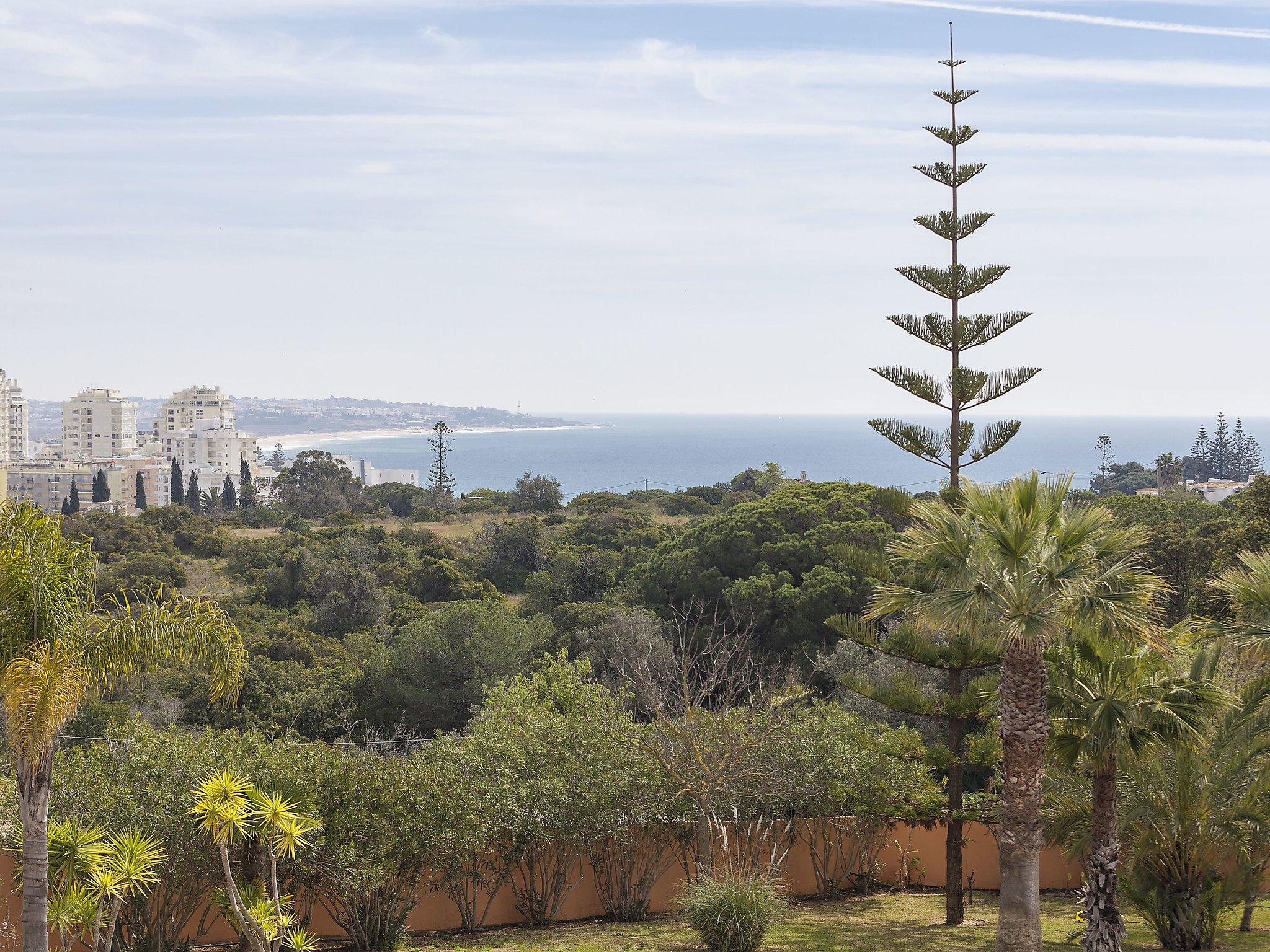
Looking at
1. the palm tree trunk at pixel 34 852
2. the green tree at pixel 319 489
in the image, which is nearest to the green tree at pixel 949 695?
the palm tree trunk at pixel 34 852

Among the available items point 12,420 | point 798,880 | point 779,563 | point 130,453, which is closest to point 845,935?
point 798,880

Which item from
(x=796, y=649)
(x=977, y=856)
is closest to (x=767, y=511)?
(x=796, y=649)

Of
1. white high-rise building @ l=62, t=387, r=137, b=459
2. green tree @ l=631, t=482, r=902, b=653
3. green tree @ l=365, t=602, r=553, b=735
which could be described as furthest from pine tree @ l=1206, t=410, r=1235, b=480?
white high-rise building @ l=62, t=387, r=137, b=459

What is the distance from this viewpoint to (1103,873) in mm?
8539

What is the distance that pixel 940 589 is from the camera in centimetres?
888

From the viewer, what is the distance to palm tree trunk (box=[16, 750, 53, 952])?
6906 mm

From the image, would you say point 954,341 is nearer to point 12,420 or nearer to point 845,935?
point 845,935

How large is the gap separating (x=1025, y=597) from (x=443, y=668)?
15.3 meters

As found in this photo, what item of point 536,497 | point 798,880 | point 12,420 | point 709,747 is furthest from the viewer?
point 12,420

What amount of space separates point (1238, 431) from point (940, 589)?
3414 inches

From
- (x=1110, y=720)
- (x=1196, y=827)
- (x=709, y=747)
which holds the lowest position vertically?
(x=1196, y=827)

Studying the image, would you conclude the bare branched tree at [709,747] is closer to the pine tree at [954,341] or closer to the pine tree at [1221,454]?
the pine tree at [954,341]

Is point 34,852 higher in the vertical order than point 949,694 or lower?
lower

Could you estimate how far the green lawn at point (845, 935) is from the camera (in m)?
9.52
